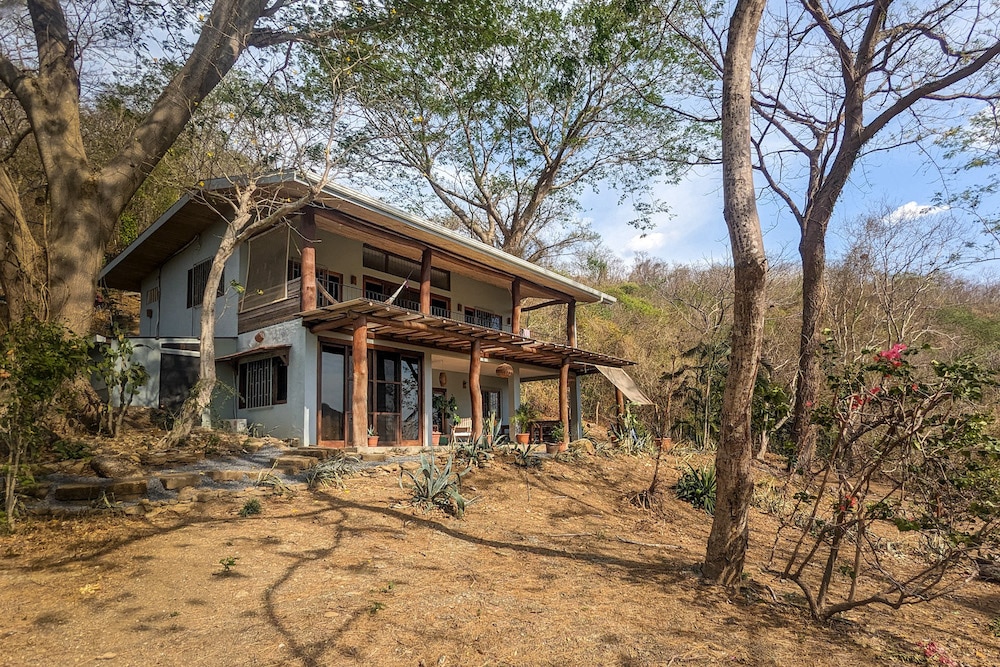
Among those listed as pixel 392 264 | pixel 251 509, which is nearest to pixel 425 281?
pixel 392 264

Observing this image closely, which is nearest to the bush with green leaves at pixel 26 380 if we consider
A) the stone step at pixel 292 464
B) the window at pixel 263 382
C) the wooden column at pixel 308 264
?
the stone step at pixel 292 464

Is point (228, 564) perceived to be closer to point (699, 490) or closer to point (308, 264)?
point (699, 490)

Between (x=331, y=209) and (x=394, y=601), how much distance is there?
9302 mm

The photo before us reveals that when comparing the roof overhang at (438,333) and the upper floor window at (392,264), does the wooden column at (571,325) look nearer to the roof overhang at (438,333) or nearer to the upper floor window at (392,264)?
the roof overhang at (438,333)

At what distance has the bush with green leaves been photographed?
5.47 m

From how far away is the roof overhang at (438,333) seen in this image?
1077 centimetres

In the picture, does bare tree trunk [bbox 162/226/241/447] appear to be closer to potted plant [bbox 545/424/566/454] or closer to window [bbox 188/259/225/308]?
window [bbox 188/259/225/308]

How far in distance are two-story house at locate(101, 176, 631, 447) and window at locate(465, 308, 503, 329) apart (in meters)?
0.60

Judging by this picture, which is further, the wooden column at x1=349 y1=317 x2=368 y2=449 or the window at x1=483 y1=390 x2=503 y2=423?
the window at x1=483 y1=390 x2=503 y2=423

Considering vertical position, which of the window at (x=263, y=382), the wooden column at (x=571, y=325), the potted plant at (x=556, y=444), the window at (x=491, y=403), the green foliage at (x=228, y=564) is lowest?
the green foliage at (x=228, y=564)

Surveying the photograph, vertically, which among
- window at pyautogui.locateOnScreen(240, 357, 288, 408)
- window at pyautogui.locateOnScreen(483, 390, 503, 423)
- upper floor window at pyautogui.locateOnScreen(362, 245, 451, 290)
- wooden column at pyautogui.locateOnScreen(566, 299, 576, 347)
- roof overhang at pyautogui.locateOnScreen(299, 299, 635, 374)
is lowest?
window at pyautogui.locateOnScreen(483, 390, 503, 423)

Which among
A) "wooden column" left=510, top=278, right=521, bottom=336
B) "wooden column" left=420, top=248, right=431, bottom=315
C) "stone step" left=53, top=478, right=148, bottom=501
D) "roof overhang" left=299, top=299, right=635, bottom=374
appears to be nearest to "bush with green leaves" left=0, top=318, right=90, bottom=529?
"stone step" left=53, top=478, right=148, bottom=501

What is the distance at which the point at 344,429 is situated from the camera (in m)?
12.8

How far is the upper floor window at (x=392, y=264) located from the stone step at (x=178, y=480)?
8313mm
